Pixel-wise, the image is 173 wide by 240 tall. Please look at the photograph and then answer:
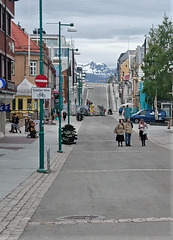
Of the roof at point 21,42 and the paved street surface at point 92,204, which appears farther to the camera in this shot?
the roof at point 21,42

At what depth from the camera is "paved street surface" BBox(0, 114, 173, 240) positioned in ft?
31.3

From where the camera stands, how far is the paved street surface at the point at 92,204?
953cm

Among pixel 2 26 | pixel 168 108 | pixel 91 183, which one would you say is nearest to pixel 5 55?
pixel 2 26

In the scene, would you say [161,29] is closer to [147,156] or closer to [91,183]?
[147,156]

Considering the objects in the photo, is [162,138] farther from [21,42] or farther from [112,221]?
[21,42]

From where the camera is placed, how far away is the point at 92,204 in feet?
40.8

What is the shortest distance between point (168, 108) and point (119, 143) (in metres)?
39.7

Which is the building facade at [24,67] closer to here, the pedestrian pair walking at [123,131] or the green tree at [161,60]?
the green tree at [161,60]

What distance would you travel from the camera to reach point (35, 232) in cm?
956

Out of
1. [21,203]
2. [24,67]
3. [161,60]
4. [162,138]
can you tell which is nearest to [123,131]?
[162,138]

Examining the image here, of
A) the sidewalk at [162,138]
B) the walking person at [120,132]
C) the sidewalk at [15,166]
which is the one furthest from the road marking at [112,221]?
the walking person at [120,132]

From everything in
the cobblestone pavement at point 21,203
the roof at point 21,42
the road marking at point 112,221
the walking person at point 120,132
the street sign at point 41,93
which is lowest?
the cobblestone pavement at point 21,203

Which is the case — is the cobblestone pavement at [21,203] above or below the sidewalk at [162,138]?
above

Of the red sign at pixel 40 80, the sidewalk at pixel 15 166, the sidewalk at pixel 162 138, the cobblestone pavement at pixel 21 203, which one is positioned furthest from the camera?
the sidewalk at pixel 162 138
